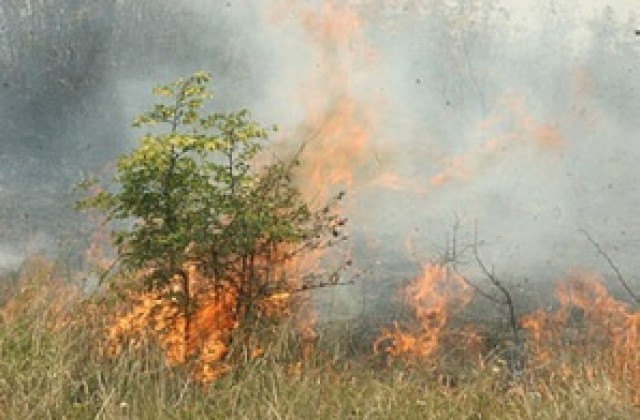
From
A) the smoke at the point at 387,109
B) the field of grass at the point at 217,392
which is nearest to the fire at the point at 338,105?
the smoke at the point at 387,109

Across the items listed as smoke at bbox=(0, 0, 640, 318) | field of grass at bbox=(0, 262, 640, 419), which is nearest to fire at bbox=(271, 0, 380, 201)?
smoke at bbox=(0, 0, 640, 318)

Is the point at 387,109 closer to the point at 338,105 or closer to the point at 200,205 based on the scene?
the point at 338,105

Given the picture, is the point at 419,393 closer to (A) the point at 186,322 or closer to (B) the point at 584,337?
(A) the point at 186,322

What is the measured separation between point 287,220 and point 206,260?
49.5 inches

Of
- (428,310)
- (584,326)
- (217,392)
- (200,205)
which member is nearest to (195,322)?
(200,205)

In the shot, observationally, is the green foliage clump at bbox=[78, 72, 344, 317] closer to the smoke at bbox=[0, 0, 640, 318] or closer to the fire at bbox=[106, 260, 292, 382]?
the fire at bbox=[106, 260, 292, 382]

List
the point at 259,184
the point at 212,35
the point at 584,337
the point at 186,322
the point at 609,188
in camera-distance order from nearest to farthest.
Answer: the point at 186,322 → the point at 259,184 → the point at 584,337 → the point at 609,188 → the point at 212,35

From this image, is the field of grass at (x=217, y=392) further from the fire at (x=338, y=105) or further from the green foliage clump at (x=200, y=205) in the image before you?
the fire at (x=338, y=105)

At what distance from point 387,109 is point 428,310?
18.8 meters

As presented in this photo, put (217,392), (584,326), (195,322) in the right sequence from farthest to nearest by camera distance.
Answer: (584,326) → (195,322) → (217,392)

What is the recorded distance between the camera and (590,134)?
41.1 meters

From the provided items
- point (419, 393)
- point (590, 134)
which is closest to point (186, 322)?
point (419, 393)

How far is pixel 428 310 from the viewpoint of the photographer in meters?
21.2

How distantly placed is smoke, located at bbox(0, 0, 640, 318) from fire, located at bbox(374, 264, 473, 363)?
2966mm
